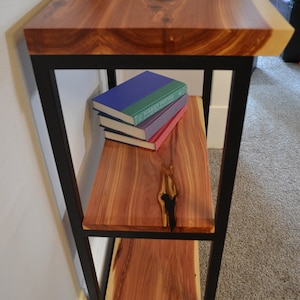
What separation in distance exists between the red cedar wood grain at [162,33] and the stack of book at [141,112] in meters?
0.35

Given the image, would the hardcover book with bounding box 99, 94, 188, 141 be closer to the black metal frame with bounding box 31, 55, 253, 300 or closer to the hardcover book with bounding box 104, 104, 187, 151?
the hardcover book with bounding box 104, 104, 187, 151

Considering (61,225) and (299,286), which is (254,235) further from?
(61,225)

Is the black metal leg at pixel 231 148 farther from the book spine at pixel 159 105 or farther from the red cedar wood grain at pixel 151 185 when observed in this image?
the book spine at pixel 159 105

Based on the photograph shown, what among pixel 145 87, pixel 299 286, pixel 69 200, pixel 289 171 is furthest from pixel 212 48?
pixel 289 171

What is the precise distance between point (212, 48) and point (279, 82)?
188cm

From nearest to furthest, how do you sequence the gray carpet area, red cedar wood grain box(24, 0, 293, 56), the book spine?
red cedar wood grain box(24, 0, 293, 56) → the book spine → the gray carpet area

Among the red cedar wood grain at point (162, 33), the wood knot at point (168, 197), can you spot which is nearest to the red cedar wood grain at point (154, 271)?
the wood knot at point (168, 197)

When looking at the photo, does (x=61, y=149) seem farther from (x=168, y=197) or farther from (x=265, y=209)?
(x=265, y=209)

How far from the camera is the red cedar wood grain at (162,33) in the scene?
401mm

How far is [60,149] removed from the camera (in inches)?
21.2

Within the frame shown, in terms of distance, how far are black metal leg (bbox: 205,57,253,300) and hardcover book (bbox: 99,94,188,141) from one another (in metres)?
0.29

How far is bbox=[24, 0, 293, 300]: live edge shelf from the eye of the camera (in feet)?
1.34

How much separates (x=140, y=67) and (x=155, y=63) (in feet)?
0.07

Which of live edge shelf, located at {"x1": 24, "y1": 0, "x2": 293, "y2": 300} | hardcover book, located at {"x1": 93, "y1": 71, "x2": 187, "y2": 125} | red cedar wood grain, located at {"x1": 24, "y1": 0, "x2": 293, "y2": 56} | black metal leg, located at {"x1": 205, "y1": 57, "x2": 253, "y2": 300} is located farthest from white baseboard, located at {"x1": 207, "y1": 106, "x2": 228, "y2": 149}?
red cedar wood grain, located at {"x1": 24, "y1": 0, "x2": 293, "y2": 56}
